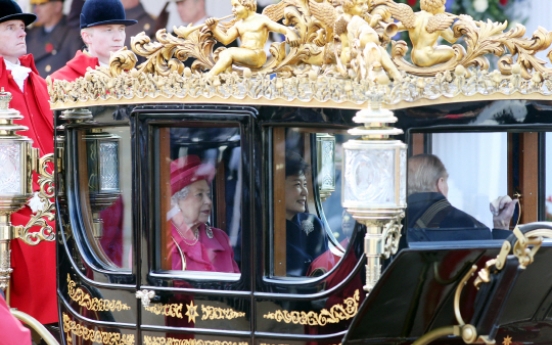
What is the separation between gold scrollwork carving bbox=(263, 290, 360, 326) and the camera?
400cm

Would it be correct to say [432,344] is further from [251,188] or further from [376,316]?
[251,188]

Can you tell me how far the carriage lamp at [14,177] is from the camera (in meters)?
4.61

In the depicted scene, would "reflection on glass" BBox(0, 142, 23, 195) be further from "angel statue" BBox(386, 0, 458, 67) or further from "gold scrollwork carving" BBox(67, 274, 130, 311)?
"angel statue" BBox(386, 0, 458, 67)

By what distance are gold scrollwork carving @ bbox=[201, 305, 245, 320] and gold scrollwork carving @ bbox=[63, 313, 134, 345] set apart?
1.12 feet

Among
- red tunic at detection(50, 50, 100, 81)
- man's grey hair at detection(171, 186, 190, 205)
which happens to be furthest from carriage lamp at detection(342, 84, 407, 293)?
red tunic at detection(50, 50, 100, 81)

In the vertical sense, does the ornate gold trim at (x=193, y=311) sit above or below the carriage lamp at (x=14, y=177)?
below

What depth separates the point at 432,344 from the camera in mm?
4066

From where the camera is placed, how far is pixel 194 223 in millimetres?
4305

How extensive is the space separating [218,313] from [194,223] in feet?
1.16

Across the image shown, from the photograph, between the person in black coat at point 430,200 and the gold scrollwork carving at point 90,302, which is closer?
the person in black coat at point 430,200

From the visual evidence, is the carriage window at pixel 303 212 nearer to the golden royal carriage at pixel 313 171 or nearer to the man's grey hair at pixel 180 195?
the golden royal carriage at pixel 313 171

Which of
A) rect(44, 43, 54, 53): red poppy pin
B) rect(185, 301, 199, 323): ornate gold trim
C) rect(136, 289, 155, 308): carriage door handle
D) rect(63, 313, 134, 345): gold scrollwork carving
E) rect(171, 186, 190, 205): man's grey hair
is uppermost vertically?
rect(44, 43, 54, 53): red poppy pin

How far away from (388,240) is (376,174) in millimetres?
238

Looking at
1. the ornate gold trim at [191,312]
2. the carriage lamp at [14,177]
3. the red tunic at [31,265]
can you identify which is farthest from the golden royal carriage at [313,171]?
the red tunic at [31,265]
